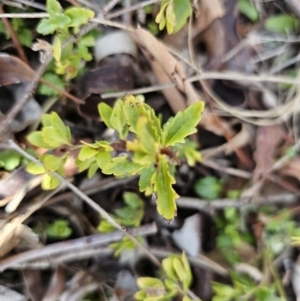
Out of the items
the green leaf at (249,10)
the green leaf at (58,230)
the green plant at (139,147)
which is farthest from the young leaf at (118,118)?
the green leaf at (249,10)

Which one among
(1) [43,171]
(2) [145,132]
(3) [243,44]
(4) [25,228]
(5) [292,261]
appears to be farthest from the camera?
(3) [243,44]

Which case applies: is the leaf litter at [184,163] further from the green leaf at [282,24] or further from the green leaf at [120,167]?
the green leaf at [120,167]

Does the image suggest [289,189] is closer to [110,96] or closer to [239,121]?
[239,121]

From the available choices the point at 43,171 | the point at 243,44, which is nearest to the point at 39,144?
the point at 43,171

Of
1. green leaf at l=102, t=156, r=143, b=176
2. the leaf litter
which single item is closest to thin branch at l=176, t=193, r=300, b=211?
the leaf litter

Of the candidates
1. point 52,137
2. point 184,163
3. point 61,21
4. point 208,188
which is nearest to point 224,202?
point 208,188

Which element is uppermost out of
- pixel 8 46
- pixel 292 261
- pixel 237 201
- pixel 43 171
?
pixel 8 46
